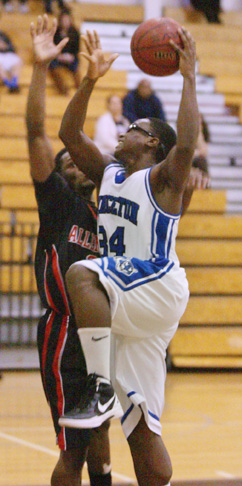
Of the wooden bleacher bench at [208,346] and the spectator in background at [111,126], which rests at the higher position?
the spectator in background at [111,126]

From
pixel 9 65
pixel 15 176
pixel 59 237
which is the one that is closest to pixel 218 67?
pixel 9 65

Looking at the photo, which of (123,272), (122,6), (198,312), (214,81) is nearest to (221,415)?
(198,312)

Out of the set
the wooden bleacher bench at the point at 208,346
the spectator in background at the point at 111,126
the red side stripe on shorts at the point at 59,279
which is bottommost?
the wooden bleacher bench at the point at 208,346

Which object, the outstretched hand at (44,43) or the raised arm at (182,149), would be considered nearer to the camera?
the raised arm at (182,149)

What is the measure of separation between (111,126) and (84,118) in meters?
5.52

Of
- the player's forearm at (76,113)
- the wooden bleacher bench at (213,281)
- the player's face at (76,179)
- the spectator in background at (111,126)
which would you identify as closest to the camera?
the player's forearm at (76,113)

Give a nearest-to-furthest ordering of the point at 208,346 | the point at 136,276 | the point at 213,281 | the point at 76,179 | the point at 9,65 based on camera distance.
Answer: the point at 136,276 → the point at 76,179 → the point at 208,346 → the point at 213,281 → the point at 9,65

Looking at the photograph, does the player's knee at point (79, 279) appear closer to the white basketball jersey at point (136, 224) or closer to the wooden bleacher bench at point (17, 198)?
the white basketball jersey at point (136, 224)

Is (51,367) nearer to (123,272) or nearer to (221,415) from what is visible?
(123,272)

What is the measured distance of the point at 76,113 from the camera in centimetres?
346

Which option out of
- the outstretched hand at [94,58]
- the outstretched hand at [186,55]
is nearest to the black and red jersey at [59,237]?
the outstretched hand at [94,58]

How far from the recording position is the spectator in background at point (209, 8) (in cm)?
1253

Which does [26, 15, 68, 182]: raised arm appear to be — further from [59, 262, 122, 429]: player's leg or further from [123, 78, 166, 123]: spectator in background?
[123, 78, 166, 123]: spectator in background

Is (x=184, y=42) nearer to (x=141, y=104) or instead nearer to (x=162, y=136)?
(x=162, y=136)
